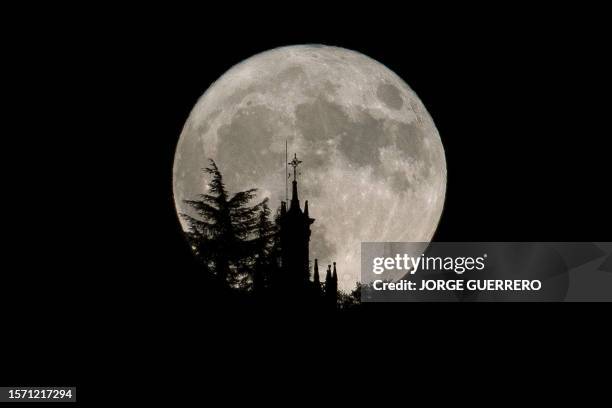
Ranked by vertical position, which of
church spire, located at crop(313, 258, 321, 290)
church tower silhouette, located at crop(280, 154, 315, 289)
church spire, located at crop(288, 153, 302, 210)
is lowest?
church spire, located at crop(313, 258, 321, 290)

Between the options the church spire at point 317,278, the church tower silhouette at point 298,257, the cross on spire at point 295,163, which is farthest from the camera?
the church spire at point 317,278

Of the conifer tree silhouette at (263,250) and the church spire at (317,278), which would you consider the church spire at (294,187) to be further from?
the church spire at (317,278)

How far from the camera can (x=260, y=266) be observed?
2291 inches

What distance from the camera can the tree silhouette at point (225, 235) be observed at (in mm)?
55750

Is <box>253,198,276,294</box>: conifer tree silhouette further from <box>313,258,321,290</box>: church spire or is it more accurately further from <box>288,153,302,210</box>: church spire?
<box>313,258,321,290</box>: church spire

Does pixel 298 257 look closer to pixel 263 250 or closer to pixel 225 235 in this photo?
pixel 263 250

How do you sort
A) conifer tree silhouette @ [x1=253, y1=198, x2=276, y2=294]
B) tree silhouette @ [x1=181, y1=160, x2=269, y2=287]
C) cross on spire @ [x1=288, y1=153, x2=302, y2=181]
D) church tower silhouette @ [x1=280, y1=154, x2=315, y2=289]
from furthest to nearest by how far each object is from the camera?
conifer tree silhouette @ [x1=253, y1=198, x2=276, y2=294]
tree silhouette @ [x1=181, y1=160, x2=269, y2=287]
church tower silhouette @ [x1=280, y1=154, x2=315, y2=289]
cross on spire @ [x1=288, y1=153, x2=302, y2=181]

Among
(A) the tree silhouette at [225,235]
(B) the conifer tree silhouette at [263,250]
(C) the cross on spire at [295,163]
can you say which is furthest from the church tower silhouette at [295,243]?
(C) the cross on spire at [295,163]

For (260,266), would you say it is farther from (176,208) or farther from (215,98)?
(215,98)

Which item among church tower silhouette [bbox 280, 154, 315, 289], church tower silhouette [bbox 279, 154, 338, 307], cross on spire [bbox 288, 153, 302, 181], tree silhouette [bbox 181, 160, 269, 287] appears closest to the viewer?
cross on spire [bbox 288, 153, 302, 181]

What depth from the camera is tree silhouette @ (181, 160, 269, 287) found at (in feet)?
183

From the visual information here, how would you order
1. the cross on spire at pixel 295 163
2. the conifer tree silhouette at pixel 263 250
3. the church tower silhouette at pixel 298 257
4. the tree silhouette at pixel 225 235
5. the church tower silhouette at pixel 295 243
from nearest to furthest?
the cross on spire at pixel 295 163, the church tower silhouette at pixel 295 243, the church tower silhouette at pixel 298 257, the tree silhouette at pixel 225 235, the conifer tree silhouette at pixel 263 250

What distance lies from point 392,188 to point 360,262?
15.7ft

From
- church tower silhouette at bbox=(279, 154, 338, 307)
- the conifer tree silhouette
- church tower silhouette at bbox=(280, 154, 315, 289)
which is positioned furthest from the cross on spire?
the conifer tree silhouette
